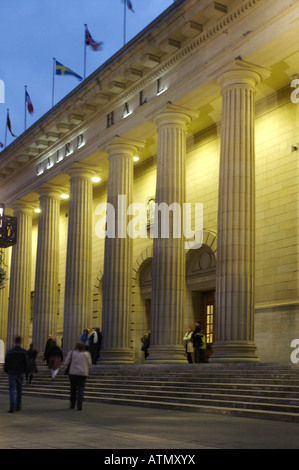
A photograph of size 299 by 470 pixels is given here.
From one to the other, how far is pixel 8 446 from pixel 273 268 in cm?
1839

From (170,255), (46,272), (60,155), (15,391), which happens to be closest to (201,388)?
(15,391)

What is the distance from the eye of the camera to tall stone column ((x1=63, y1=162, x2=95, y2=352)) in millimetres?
32969

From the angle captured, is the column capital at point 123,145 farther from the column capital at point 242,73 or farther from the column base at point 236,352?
the column base at point 236,352

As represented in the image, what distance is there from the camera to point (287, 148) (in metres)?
26.7

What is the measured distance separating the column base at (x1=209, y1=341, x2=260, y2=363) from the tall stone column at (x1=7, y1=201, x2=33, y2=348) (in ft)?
65.0

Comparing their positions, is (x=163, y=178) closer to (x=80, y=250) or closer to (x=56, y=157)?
(x=80, y=250)

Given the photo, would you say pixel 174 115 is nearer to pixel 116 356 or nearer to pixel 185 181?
pixel 185 181

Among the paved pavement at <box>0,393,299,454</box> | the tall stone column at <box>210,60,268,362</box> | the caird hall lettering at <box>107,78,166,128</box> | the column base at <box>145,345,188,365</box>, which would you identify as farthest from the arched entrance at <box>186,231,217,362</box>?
the paved pavement at <box>0,393,299,454</box>

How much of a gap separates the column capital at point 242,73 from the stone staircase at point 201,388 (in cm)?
956

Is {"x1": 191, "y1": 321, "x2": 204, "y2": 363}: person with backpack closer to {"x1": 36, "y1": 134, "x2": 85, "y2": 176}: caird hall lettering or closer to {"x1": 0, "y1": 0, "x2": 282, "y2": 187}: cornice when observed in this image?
{"x1": 0, "y1": 0, "x2": 282, "y2": 187}: cornice

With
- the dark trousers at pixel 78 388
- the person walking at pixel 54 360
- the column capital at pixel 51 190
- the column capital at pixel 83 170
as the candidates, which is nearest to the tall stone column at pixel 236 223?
the dark trousers at pixel 78 388

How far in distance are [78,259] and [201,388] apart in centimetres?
1611

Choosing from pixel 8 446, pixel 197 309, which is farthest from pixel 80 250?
pixel 8 446
